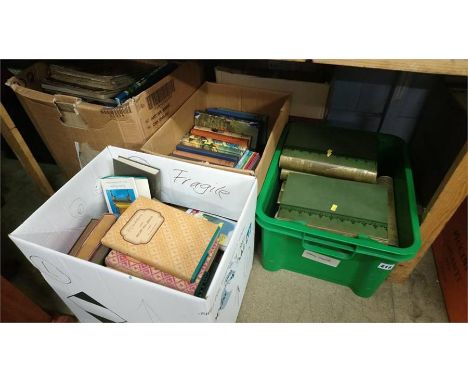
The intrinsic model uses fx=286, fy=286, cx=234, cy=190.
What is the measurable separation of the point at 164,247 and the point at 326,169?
0.59 meters

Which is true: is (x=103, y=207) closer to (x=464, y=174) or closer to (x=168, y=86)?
(x=168, y=86)

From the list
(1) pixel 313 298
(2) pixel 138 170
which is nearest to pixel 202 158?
(2) pixel 138 170

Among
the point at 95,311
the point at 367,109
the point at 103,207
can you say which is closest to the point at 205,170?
the point at 103,207

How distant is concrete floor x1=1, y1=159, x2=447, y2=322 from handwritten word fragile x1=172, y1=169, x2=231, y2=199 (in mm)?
390

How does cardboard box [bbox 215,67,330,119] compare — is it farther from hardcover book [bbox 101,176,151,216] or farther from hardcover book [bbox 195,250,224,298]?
hardcover book [bbox 195,250,224,298]

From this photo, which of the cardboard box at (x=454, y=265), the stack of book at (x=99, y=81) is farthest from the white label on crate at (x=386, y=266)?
the stack of book at (x=99, y=81)

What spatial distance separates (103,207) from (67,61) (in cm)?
58

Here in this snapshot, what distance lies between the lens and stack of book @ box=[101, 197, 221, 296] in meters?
0.60

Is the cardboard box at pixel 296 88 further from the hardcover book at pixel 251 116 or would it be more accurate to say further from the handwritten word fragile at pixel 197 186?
the handwritten word fragile at pixel 197 186

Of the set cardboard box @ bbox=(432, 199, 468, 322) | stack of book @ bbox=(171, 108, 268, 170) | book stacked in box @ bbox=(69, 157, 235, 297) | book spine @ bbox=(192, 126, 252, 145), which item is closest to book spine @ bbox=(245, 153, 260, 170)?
stack of book @ bbox=(171, 108, 268, 170)

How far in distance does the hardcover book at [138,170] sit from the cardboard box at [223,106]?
12 cm

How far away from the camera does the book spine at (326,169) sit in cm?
92

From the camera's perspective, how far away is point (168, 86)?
97 centimetres

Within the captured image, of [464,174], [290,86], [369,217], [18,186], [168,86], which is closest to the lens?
[464,174]
